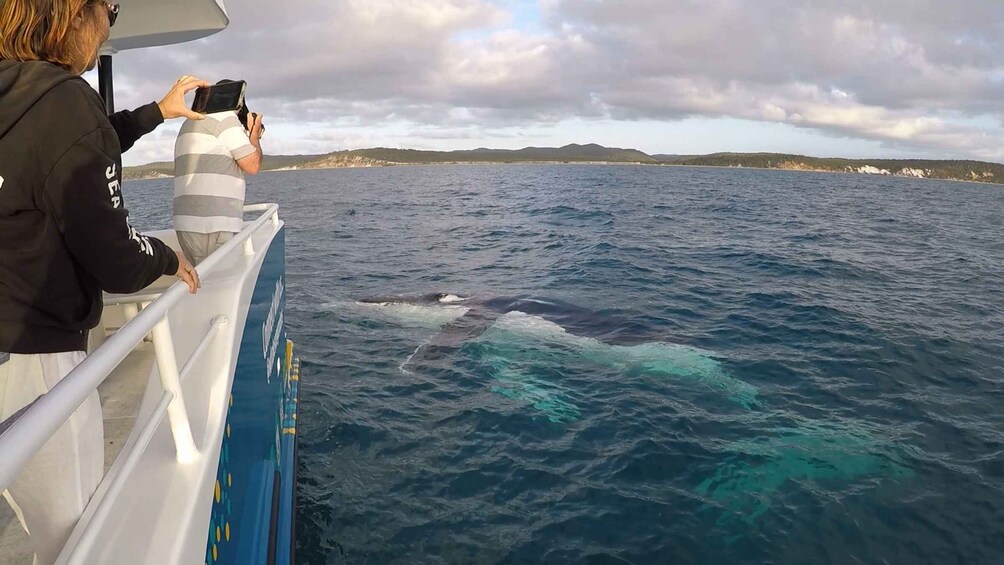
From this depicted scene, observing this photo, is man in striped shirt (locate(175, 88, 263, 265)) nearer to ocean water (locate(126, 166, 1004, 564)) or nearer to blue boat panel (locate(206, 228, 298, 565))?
blue boat panel (locate(206, 228, 298, 565))

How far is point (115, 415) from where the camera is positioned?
414 cm

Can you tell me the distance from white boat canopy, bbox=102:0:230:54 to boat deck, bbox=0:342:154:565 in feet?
9.84

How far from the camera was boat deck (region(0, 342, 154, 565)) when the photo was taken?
2.95m

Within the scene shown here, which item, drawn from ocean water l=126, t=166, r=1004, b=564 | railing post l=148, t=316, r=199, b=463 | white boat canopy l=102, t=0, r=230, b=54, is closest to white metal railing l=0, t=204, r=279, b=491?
railing post l=148, t=316, r=199, b=463

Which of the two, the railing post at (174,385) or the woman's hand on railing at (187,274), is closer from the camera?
the railing post at (174,385)

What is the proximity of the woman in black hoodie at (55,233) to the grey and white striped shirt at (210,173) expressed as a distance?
237 cm

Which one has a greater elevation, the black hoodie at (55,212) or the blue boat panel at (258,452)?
the black hoodie at (55,212)

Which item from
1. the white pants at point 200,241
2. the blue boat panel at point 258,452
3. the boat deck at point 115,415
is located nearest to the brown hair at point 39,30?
the boat deck at point 115,415

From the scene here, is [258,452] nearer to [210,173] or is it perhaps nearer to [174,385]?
[210,173]

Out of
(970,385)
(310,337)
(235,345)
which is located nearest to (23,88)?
(235,345)

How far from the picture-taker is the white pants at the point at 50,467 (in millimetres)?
2094

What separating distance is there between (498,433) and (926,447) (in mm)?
5479

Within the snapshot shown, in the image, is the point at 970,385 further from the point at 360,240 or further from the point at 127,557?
the point at 360,240

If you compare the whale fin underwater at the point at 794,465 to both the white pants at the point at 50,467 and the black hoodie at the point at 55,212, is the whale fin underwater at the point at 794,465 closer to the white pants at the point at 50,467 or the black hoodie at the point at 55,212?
the white pants at the point at 50,467
